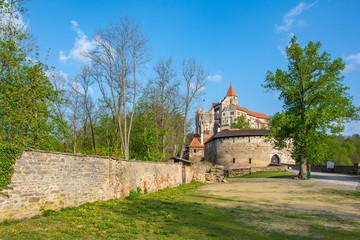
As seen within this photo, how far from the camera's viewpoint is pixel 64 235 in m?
5.75

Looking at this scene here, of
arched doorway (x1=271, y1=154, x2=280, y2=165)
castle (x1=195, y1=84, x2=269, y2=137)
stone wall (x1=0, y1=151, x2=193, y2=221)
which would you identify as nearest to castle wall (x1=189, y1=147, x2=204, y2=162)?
arched doorway (x1=271, y1=154, x2=280, y2=165)

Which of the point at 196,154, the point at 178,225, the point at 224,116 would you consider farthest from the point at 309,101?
the point at 224,116

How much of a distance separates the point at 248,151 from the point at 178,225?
38.7 m

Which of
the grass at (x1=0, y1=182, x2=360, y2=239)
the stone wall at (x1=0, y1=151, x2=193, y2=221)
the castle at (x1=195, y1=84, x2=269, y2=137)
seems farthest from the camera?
the castle at (x1=195, y1=84, x2=269, y2=137)

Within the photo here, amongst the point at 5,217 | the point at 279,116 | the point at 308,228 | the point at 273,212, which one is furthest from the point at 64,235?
the point at 279,116

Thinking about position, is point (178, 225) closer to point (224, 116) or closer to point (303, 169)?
point (303, 169)

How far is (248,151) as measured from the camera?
43812mm

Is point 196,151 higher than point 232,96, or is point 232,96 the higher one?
point 232,96

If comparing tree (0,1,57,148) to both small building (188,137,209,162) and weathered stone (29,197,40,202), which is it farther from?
small building (188,137,209,162)

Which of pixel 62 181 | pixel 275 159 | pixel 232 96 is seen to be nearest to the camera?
pixel 62 181

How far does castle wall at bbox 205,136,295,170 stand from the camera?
142 feet

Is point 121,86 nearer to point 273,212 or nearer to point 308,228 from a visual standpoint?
point 273,212

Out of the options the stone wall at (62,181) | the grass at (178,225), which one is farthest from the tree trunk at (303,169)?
the stone wall at (62,181)

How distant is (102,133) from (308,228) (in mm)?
28356
